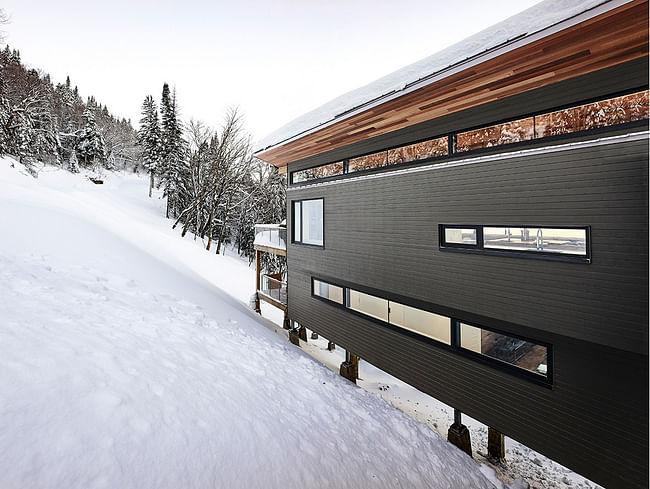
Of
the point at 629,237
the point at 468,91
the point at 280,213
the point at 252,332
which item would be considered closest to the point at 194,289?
the point at 252,332

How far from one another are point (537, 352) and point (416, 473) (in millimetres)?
2863

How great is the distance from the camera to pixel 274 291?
37.9 feet

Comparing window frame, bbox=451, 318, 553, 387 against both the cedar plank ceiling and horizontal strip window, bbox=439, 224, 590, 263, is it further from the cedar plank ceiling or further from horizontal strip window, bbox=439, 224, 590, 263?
the cedar plank ceiling

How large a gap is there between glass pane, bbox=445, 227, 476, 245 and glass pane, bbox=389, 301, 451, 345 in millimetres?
1290

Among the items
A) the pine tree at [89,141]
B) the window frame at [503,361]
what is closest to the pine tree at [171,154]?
the pine tree at [89,141]

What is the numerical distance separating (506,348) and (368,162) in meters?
4.20

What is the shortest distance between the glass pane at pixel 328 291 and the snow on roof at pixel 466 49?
3.87m

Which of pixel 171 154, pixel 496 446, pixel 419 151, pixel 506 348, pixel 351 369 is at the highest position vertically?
pixel 171 154

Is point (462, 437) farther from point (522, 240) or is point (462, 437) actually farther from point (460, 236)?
point (522, 240)

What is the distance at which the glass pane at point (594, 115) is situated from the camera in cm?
327

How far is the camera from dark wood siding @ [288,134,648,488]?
3.31m

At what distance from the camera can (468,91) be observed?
4375 millimetres

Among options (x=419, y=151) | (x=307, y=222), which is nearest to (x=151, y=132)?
(x=307, y=222)

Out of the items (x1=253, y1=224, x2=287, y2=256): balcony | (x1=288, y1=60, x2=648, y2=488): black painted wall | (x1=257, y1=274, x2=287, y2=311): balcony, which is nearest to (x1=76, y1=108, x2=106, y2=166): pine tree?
(x1=253, y1=224, x2=287, y2=256): balcony
